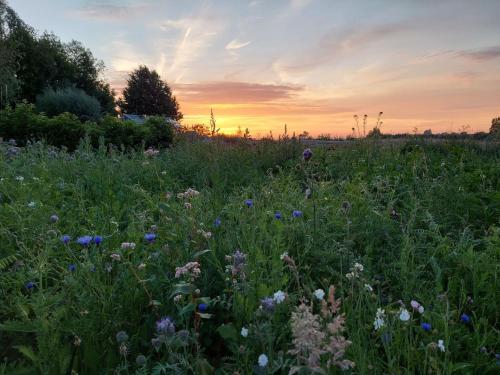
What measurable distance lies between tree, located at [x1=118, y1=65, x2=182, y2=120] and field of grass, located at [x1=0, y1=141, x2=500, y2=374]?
41357 millimetres

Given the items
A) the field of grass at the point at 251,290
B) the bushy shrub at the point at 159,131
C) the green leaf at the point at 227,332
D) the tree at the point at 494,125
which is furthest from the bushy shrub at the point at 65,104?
the green leaf at the point at 227,332

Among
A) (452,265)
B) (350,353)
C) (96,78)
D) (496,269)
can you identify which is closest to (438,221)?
(452,265)

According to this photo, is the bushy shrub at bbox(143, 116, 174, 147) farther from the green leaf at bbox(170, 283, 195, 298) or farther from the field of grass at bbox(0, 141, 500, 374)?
the green leaf at bbox(170, 283, 195, 298)

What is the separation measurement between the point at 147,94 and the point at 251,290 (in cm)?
4493

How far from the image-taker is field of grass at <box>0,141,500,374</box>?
1698 millimetres

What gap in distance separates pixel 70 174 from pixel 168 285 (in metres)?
3.72

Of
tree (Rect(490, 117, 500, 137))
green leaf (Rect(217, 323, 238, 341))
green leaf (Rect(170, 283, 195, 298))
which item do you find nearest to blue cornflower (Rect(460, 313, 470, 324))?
green leaf (Rect(217, 323, 238, 341))

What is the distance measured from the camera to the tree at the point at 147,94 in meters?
44.4

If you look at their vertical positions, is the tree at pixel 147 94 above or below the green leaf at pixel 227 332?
above

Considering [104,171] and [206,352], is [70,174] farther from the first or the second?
[206,352]

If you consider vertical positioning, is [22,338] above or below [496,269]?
below

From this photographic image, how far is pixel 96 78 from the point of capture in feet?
137

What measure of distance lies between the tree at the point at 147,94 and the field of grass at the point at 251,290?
136ft

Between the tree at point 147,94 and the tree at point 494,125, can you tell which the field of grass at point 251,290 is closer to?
the tree at point 494,125
